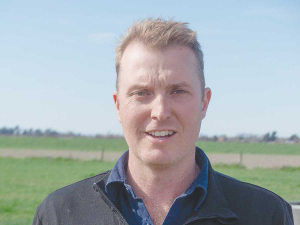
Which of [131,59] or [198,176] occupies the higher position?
[131,59]

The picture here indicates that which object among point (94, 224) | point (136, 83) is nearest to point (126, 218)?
point (94, 224)

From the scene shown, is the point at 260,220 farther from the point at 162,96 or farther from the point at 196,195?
the point at 162,96

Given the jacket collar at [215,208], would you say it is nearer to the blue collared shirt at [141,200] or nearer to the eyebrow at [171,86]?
the blue collared shirt at [141,200]

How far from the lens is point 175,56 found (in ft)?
7.04

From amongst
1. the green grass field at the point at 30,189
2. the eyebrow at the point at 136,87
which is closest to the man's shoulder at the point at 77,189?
the eyebrow at the point at 136,87

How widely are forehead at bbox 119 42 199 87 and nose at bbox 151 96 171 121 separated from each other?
0.10m

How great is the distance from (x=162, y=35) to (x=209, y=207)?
0.93 metres

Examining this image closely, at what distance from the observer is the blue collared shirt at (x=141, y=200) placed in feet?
6.92

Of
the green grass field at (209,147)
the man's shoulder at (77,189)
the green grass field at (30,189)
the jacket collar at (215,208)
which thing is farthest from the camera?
the green grass field at (209,147)

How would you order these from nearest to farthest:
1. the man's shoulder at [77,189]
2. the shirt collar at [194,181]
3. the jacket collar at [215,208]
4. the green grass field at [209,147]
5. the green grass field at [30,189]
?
1. the jacket collar at [215,208]
2. the shirt collar at [194,181]
3. the man's shoulder at [77,189]
4. the green grass field at [30,189]
5. the green grass field at [209,147]

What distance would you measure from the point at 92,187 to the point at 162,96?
68cm

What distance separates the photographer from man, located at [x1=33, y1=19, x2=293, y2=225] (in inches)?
83.1

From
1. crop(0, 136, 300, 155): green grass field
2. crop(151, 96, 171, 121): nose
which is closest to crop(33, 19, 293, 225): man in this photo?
crop(151, 96, 171, 121): nose

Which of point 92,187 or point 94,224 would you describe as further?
point 92,187
